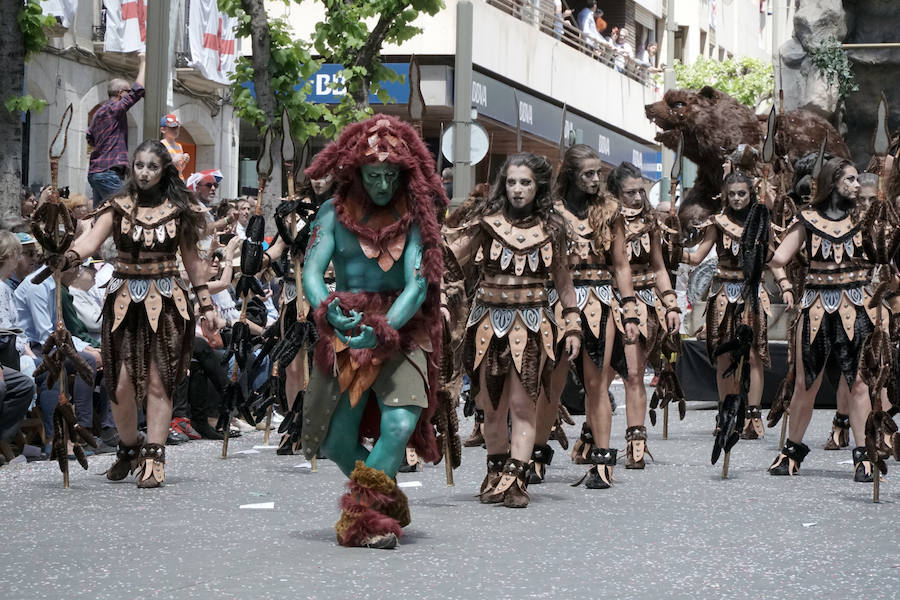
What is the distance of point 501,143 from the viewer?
40000mm

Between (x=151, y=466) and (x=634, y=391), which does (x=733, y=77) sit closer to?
(x=634, y=391)

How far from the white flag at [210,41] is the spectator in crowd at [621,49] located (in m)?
16.4

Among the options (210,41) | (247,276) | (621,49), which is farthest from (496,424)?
(621,49)

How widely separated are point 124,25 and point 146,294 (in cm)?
1642

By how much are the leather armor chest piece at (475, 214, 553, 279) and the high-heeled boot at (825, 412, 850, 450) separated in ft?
14.0

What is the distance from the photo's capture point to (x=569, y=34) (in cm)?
4128

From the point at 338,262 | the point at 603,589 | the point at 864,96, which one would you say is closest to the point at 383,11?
the point at 864,96

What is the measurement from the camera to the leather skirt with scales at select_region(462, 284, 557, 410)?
926 centimetres

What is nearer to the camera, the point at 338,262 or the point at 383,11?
the point at 338,262

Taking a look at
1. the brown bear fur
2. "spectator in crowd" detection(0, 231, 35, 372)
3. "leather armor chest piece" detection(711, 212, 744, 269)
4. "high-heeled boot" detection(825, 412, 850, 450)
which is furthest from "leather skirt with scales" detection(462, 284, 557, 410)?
the brown bear fur

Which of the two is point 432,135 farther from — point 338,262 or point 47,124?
point 338,262

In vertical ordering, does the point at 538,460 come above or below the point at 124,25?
below

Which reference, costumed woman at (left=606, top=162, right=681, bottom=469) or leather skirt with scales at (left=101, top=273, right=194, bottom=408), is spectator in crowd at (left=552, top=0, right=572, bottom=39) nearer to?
costumed woman at (left=606, top=162, right=681, bottom=469)

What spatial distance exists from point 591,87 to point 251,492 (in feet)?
108
